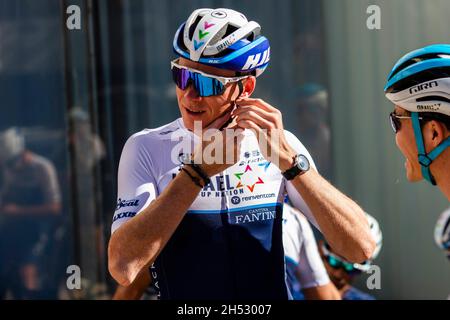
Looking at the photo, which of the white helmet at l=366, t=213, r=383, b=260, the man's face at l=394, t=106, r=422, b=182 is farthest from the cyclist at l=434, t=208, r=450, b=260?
the man's face at l=394, t=106, r=422, b=182

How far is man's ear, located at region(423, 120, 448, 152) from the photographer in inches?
108

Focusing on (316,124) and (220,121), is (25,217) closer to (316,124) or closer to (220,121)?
(316,124)

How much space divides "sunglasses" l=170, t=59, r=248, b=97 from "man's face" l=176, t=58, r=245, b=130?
0.04 ft

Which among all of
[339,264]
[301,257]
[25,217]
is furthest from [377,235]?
[25,217]

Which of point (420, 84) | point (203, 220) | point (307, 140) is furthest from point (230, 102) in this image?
point (307, 140)

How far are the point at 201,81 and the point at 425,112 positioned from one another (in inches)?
27.2

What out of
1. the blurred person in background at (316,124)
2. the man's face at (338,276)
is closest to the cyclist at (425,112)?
the man's face at (338,276)

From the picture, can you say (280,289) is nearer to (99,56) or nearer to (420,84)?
(420,84)

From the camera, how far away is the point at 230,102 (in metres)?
2.76

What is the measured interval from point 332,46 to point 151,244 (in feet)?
10.8

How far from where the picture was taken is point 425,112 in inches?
109

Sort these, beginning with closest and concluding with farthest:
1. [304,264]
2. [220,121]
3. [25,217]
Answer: [220,121] → [304,264] → [25,217]

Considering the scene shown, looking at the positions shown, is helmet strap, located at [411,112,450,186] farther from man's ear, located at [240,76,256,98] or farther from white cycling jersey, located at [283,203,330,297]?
white cycling jersey, located at [283,203,330,297]

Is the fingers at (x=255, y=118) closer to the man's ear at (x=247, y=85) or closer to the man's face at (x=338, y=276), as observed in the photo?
the man's ear at (x=247, y=85)
